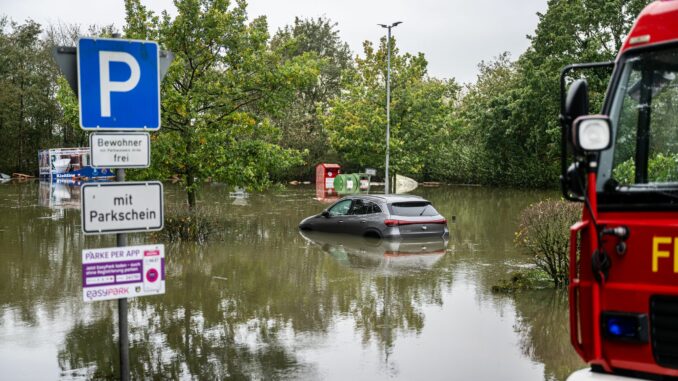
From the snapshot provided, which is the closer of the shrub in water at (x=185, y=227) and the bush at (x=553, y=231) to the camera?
the bush at (x=553, y=231)

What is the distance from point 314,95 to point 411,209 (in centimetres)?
4462

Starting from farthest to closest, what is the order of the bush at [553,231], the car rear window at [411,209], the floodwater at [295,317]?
the car rear window at [411,209] < the bush at [553,231] < the floodwater at [295,317]

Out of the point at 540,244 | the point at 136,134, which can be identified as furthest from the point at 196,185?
the point at 136,134

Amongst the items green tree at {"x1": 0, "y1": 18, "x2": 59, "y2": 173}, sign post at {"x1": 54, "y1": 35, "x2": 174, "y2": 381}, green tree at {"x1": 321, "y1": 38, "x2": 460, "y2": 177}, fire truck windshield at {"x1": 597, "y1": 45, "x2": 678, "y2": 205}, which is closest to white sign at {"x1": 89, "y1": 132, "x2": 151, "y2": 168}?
sign post at {"x1": 54, "y1": 35, "x2": 174, "y2": 381}

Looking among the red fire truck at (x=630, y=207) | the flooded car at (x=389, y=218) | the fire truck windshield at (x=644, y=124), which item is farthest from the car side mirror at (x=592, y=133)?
the flooded car at (x=389, y=218)

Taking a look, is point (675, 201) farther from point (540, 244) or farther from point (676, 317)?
point (540, 244)

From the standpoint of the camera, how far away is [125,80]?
5914 mm

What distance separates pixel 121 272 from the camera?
18.7 feet

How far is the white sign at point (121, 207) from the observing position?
5.64 meters

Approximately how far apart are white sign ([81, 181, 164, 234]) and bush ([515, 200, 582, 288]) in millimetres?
7466

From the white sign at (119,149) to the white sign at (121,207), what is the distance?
8.1 inches

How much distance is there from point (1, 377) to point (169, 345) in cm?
194

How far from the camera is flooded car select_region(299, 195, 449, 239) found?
1825 cm

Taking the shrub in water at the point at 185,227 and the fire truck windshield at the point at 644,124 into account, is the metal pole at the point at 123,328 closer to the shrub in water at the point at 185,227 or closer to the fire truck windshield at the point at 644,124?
the fire truck windshield at the point at 644,124
